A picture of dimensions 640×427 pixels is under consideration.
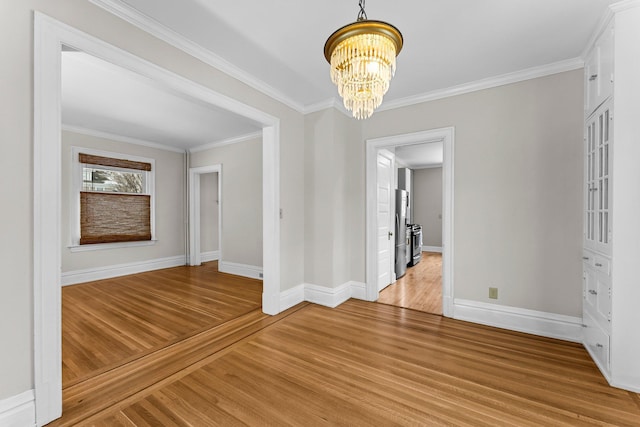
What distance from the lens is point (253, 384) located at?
6.64 ft

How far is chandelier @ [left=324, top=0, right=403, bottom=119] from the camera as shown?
4.79 ft

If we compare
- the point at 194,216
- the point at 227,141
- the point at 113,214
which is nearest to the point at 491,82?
the point at 227,141

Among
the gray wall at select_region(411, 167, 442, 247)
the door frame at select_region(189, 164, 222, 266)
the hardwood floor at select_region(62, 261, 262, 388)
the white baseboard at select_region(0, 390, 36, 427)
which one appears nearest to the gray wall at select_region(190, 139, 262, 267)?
the hardwood floor at select_region(62, 261, 262, 388)

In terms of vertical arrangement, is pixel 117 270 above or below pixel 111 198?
below

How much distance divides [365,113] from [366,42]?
1.49 feet

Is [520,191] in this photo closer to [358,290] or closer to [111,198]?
[358,290]

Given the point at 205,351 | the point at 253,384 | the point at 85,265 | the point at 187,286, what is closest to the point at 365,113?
the point at 253,384

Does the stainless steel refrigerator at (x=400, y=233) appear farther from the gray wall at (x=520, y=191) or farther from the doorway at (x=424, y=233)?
the gray wall at (x=520, y=191)

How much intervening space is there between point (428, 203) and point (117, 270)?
8302 millimetres

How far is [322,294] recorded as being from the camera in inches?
145

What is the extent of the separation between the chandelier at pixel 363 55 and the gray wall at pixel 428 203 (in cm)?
775

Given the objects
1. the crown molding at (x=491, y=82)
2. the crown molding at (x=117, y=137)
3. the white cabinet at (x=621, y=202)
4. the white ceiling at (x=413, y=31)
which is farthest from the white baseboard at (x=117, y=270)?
the white cabinet at (x=621, y=202)

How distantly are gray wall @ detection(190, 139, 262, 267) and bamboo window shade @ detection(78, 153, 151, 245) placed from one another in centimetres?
155

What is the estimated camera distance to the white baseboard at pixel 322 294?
3570 mm
